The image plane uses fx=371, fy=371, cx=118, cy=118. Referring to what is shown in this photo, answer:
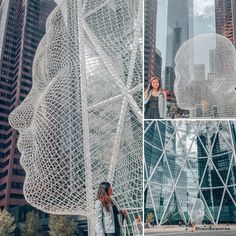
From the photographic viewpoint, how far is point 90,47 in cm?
628

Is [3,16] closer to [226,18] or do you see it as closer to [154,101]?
[226,18]

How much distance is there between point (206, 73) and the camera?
6.22 m

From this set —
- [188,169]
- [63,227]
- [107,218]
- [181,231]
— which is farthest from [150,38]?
[63,227]

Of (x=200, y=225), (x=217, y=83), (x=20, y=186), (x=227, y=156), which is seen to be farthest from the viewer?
(x=20, y=186)

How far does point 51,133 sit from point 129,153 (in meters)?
1.58

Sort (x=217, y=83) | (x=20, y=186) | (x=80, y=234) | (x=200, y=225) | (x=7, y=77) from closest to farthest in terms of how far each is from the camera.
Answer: (x=200, y=225) → (x=217, y=83) → (x=80, y=234) → (x=20, y=186) → (x=7, y=77)

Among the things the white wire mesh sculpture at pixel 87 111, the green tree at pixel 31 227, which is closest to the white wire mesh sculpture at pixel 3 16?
the green tree at pixel 31 227

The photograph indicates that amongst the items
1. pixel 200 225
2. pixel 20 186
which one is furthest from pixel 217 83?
pixel 20 186

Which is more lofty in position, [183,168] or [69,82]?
[69,82]

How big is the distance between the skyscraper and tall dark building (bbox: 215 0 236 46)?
44 centimetres

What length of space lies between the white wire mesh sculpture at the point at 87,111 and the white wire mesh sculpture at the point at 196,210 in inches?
46.3

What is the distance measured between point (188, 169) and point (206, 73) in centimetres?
214

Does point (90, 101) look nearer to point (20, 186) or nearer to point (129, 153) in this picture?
point (129, 153)

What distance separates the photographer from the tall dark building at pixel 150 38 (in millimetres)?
5346
